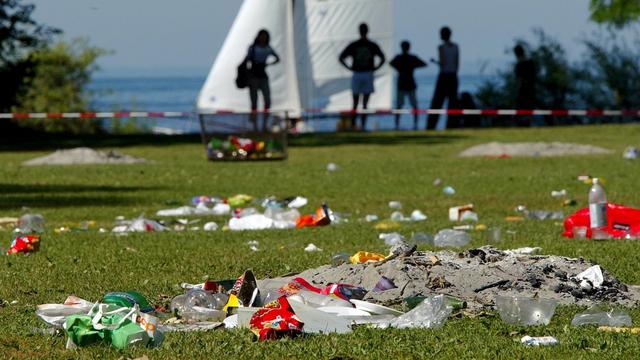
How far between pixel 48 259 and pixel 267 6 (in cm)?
3203

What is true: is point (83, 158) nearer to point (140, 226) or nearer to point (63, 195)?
point (63, 195)

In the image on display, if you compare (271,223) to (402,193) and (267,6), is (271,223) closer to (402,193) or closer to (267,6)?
(402,193)

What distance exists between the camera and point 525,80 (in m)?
37.5

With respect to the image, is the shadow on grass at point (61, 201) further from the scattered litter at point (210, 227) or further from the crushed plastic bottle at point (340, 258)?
the crushed plastic bottle at point (340, 258)

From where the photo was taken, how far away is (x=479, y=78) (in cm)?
4175

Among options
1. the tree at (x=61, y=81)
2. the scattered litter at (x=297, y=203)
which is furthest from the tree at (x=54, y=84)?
the scattered litter at (x=297, y=203)

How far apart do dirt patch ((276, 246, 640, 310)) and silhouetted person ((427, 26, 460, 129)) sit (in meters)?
26.3

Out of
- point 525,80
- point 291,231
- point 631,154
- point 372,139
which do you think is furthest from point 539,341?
point 525,80

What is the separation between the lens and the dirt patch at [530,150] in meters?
25.8

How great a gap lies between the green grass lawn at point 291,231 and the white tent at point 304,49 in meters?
11.0

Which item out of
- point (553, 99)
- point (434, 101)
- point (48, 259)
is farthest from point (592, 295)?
point (553, 99)

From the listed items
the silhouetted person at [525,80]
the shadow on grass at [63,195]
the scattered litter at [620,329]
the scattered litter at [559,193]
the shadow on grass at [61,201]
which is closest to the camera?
the scattered litter at [620,329]

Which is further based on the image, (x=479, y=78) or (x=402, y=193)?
(x=479, y=78)

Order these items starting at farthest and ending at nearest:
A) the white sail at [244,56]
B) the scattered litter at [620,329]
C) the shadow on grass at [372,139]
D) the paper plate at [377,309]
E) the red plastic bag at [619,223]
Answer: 1. the white sail at [244,56]
2. the shadow on grass at [372,139]
3. the red plastic bag at [619,223]
4. the paper plate at [377,309]
5. the scattered litter at [620,329]
